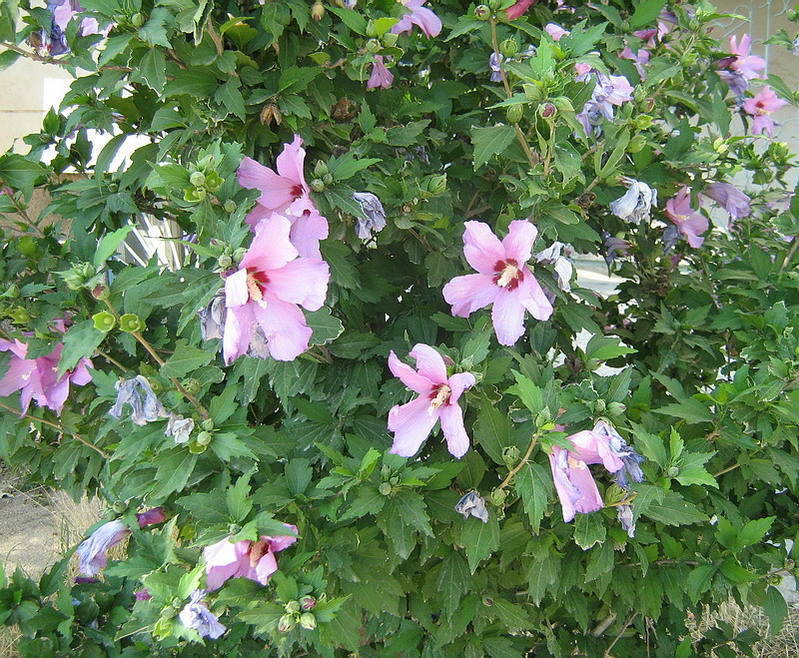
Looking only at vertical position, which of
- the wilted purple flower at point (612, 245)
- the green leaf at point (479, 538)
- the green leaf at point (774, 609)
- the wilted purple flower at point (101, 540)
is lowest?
the green leaf at point (774, 609)

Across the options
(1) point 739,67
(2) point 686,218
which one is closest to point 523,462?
(2) point 686,218

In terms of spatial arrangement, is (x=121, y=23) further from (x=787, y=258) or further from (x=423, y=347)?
(x=787, y=258)

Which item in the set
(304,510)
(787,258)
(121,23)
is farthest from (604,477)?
(121,23)

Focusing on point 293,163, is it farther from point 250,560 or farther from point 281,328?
point 250,560

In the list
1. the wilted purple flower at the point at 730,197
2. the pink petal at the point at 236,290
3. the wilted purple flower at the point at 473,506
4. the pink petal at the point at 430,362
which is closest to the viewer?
the pink petal at the point at 236,290

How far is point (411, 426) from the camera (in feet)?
3.62

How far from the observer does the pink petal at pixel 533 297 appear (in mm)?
1119

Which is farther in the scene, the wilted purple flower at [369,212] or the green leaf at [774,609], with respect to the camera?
the green leaf at [774,609]

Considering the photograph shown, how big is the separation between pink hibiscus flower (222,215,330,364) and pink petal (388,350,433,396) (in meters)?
0.16

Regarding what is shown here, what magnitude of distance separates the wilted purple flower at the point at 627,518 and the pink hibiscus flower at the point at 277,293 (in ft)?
2.00

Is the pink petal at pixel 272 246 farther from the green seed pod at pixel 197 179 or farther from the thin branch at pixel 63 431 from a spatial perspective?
the thin branch at pixel 63 431

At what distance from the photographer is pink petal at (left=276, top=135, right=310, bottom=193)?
1105 millimetres

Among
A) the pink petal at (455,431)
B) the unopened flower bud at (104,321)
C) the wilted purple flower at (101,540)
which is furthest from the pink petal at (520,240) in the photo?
the wilted purple flower at (101,540)

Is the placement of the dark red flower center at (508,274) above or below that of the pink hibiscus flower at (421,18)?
below
